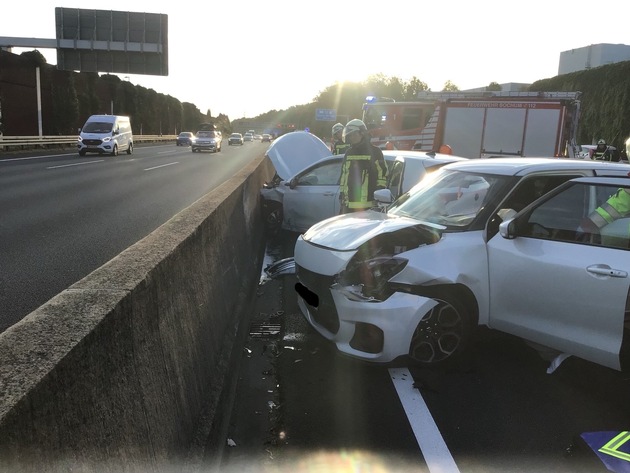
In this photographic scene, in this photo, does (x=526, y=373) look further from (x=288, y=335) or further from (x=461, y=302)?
(x=288, y=335)

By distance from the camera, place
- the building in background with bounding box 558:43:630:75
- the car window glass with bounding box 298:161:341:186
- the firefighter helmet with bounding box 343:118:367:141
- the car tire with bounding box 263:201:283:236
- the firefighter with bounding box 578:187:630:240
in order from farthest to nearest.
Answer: the building in background with bounding box 558:43:630:75 → the car tire with bounding box 263:201:283:236 → the car window glass with bounding box 298:161:341:186 → the firefighter helmet with bounding box 343:118:367:141 → the firefighter with bounding box 578:187:630:240

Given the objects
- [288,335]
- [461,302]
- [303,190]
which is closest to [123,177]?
Answer: [303,190]

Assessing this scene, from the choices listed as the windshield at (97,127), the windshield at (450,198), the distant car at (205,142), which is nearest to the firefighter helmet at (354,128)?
the windshield at (450,198)

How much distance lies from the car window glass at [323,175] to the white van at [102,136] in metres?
22.3

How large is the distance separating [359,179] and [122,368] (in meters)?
4.86

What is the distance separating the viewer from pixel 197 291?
3.59 m

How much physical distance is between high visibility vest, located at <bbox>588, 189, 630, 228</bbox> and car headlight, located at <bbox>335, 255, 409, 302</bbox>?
136cm

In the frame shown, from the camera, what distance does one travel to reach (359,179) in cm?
661

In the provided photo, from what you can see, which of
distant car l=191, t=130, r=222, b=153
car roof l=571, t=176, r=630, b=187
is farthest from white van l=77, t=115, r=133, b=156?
car roof l=571, t=176, r=630, b=187

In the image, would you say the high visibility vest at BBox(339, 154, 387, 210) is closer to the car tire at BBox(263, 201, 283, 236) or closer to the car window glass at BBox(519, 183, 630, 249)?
the car window glass at BBox(519, 183, 630, 249)

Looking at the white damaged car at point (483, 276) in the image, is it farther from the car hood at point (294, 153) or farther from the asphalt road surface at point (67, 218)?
the car hood at point (294, 153)

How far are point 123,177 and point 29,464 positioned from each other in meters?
17.8

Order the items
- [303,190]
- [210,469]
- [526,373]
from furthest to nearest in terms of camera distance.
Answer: [303,190] < [526,373] < [210,469]

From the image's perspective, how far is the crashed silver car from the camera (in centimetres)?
726
